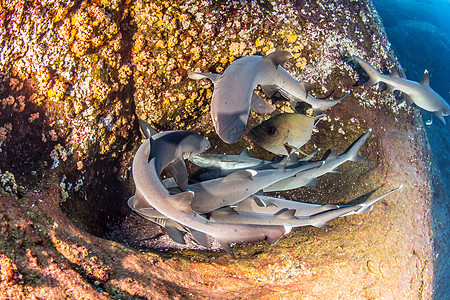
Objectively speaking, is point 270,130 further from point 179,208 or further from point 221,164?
point 179,208

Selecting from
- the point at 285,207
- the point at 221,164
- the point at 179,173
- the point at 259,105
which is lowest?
the point at 285,207

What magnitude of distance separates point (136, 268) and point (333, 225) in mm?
2524

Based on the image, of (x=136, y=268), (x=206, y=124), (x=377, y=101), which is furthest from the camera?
(x=377, y=101)

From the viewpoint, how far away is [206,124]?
391cm

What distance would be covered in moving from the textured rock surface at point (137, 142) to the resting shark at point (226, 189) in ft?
1.83

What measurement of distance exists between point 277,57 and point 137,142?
7.00 feet

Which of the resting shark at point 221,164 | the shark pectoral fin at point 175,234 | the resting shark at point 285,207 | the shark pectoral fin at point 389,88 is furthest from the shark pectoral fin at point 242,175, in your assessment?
the shark pectoral fin at point 389,88

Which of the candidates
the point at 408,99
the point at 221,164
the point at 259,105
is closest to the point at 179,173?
the point at 221,164

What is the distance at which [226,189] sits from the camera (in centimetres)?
272

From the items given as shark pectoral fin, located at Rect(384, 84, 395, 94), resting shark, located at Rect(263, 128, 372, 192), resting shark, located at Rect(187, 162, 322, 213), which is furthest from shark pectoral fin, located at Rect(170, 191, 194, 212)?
shark pectoral fin, located at Rect(384, 84, 395, 94)

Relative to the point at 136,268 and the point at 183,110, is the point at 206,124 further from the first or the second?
the point at 136,268

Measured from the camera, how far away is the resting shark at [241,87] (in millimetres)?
2436

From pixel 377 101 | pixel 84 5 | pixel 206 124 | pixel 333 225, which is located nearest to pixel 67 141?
A: pixel 84 5

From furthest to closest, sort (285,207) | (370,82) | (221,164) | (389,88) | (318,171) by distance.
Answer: (389,88), (370,82), (318,171), (221,164), (285,207)
